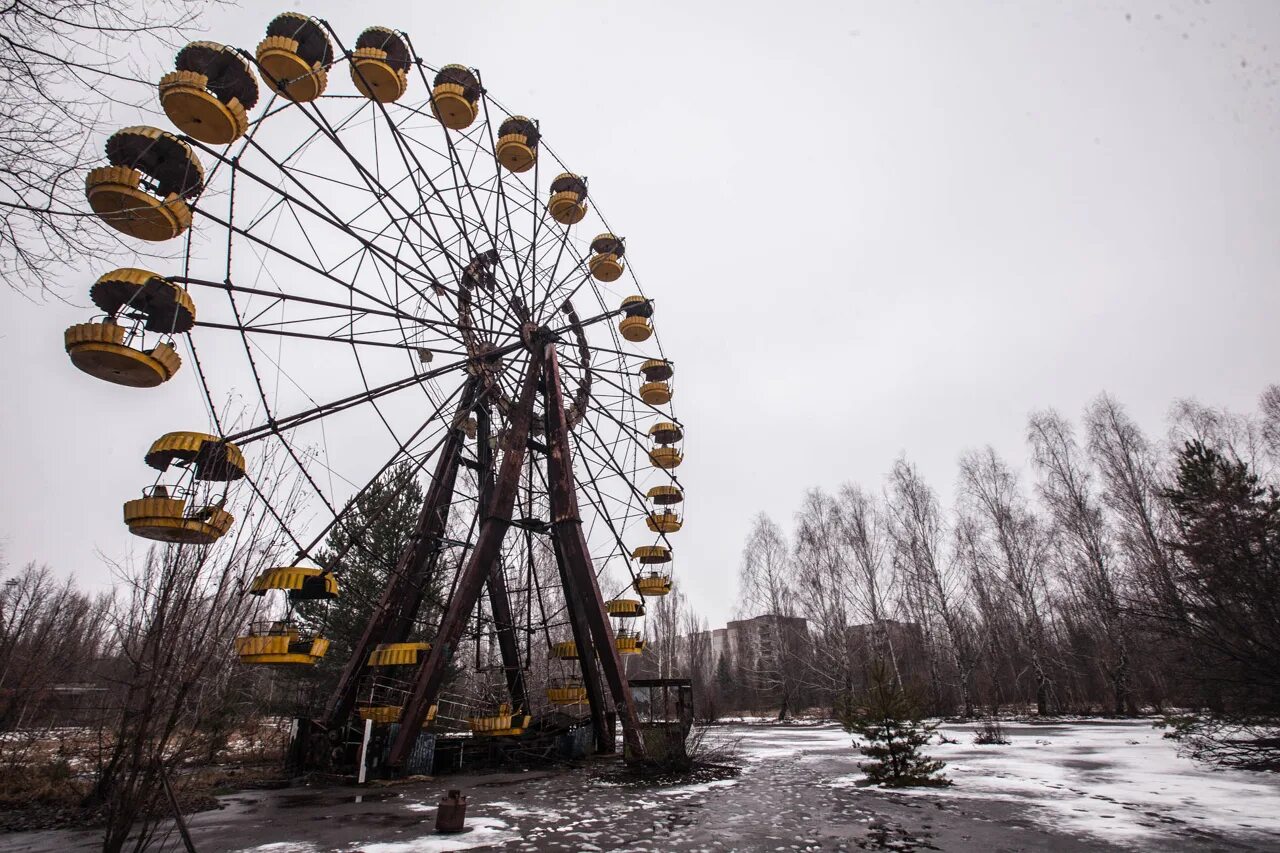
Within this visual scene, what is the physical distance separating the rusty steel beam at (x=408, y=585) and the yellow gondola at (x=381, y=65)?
6.65 meters

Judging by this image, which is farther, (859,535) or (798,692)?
(798,692)

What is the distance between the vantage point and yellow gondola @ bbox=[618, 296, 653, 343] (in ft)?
57.2

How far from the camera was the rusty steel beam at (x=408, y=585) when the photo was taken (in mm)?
11336

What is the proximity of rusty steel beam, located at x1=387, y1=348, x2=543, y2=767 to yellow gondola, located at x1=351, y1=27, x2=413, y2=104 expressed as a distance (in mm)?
6704

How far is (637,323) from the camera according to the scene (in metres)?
17.4

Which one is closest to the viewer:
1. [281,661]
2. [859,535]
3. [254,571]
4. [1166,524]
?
[254,571]

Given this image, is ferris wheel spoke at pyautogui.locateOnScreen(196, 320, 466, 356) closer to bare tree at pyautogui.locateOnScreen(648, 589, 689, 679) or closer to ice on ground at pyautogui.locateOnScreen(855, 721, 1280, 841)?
ice on ground at pyautogui.locateOnScreen(855, 721, 1280, 841)

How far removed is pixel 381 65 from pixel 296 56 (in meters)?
1.73

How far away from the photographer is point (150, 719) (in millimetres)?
4355

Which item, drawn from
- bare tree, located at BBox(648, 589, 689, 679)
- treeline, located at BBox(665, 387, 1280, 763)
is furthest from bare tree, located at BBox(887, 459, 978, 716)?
bare tree, located at BBox(648, 589, 689, 679)

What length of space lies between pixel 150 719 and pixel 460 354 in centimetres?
1061

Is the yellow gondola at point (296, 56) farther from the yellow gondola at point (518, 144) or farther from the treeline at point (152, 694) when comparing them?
the treeline at point (152, 694)

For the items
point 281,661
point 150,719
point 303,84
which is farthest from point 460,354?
point 150,719

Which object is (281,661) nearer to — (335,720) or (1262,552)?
(335,720)
